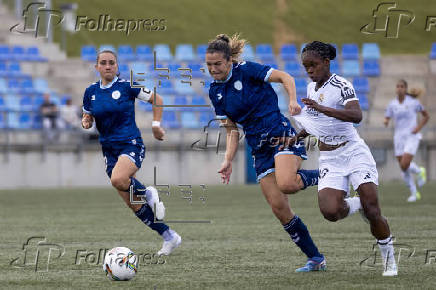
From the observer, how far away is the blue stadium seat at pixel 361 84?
1101 inches

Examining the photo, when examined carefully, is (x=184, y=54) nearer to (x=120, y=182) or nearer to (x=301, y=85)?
(x=301, y=85)

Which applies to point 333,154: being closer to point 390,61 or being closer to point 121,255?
point 121,255

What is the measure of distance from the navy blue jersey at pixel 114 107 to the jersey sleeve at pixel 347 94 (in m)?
2.79

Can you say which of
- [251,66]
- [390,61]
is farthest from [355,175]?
[390,61]

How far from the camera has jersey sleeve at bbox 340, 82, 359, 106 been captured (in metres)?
6.95

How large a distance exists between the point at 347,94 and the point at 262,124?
3.34ft

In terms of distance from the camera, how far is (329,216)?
23.5 ft

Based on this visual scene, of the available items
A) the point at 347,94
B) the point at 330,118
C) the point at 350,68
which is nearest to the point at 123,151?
the point at 330,118

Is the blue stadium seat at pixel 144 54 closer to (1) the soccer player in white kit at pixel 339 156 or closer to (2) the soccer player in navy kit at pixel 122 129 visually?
(2) the soccer player in navy kit at pixel 122 129

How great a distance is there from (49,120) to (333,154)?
56.5 feet

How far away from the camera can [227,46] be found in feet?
25.2

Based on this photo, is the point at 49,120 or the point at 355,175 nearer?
the point at 355,175

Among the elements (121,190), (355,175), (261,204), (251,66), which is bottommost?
(261,204)

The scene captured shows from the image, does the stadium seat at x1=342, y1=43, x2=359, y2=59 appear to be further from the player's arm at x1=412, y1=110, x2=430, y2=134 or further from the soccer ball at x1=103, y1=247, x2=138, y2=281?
the soccer ball at x1=103, y1=247, x2=138, y2=281
